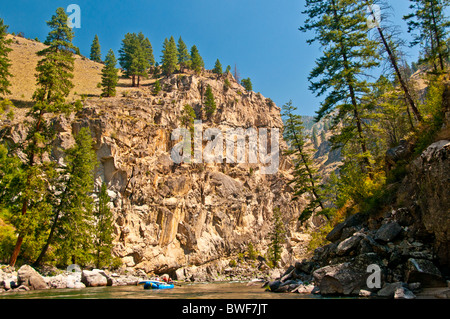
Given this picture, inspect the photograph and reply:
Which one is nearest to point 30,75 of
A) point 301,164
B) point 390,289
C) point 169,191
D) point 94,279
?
point 169,191

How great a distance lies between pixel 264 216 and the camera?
7038 centimetres

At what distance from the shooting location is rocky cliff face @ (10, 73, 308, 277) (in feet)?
155

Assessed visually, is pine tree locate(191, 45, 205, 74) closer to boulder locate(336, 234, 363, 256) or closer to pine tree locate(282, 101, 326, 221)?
pine tree locate(282, 101, 326, 221)

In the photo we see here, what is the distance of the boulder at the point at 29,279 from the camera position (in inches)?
736

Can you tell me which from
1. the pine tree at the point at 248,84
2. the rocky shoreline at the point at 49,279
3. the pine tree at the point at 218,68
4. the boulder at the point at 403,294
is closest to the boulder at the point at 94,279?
the rocky shoreline at the point at 49,279

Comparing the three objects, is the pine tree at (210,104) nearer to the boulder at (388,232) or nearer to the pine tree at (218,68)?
the pine tree at (218,68)

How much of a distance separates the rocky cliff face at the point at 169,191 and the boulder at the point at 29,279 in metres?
23.7

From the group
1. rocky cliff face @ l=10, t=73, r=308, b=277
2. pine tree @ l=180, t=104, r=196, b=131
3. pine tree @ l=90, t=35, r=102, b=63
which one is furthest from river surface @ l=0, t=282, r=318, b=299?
pine tree @ l=90, t=35, r=102, b=63

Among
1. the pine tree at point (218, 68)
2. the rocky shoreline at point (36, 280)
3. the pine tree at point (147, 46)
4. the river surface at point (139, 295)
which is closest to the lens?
the river surface at point (139, 295)

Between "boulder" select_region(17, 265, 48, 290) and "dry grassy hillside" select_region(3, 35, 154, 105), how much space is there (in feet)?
137

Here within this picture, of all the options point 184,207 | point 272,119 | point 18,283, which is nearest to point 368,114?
point 18,283

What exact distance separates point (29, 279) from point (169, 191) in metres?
34.3
